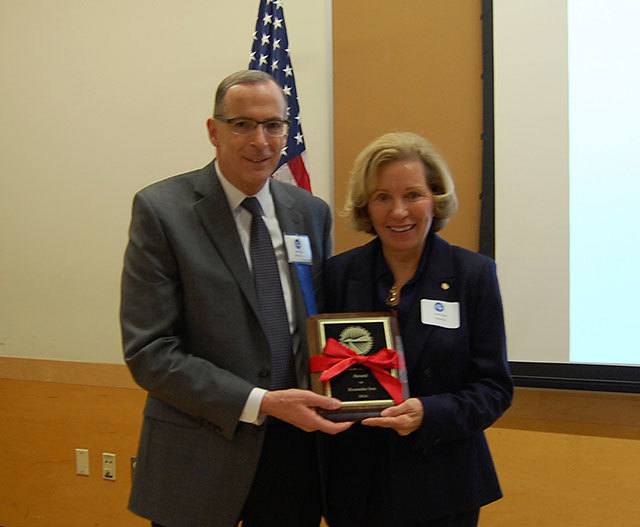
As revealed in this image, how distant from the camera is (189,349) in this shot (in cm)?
193

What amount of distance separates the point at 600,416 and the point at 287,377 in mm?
1519

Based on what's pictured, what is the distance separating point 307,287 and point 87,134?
7.98 ft

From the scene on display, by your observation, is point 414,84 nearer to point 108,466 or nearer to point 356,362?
point 356,362

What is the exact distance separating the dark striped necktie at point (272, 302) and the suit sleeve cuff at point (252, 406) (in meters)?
0.10

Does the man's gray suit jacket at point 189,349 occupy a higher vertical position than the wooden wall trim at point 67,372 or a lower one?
higher

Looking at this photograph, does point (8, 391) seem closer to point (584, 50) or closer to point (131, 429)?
point (131, 429)

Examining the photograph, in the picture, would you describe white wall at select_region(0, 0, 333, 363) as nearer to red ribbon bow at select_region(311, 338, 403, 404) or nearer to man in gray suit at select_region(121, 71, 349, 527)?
man in gray suit at select_region(121, 71, 349, 527)

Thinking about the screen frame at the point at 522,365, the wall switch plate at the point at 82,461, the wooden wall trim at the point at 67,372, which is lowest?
the wall switch plate at the point at 82,461

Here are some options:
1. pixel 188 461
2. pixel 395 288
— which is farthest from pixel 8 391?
pixel 395 288

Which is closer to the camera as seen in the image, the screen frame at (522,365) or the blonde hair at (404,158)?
the blonde hair at (404,158)

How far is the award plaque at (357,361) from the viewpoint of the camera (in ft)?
5.79

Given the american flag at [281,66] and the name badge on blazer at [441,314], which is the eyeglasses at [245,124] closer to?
the name badge on blazer at [441,314]

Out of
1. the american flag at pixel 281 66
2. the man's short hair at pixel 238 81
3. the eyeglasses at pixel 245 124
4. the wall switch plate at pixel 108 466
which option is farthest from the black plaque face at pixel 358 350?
the wall switch plate at pixel 108 466

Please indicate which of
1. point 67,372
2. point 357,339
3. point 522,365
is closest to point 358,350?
point 357,339
